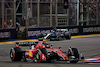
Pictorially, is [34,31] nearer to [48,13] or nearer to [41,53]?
[48,13]

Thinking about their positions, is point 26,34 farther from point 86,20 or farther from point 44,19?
point 86,20

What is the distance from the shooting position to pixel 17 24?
33.0 metres

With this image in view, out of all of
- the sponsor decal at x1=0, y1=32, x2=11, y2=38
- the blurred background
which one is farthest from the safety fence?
the blurred background

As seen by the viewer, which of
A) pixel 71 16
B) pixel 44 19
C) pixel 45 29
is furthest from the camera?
pixel 71 16

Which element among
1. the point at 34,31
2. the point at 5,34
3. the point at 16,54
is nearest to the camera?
the point at 16,54

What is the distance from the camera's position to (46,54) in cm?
1145

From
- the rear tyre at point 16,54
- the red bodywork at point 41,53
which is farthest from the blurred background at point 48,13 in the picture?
the red bodywork at point 41,53

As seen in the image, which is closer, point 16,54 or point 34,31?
point 16,54

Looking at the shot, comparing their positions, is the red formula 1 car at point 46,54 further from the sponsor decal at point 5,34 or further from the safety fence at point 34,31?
the safety fence at point 34,31

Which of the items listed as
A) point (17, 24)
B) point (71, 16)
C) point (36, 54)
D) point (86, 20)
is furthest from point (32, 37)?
point (36, 54)

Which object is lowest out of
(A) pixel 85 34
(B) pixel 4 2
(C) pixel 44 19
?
(A) pixel 85 34

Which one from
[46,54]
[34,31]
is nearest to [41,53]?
Answer: [46,54]

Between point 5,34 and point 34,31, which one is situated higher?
point 34,31

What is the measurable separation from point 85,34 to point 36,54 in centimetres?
2534
